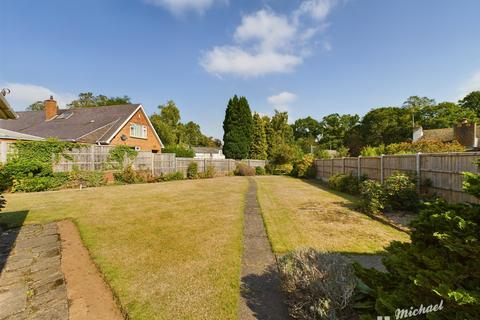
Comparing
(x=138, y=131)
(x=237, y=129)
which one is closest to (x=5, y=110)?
(x=138, y=131)

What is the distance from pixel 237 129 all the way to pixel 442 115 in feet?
134

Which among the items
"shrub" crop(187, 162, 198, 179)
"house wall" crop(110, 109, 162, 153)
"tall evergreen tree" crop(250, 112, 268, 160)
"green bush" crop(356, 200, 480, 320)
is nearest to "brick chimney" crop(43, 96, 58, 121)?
"house wall" crop(110, 109, 162, 153)

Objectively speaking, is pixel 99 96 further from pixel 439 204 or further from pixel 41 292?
pixel 439 204

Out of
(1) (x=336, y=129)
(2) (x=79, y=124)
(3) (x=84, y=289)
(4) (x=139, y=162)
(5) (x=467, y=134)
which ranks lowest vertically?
(3) (x=84, y=289)

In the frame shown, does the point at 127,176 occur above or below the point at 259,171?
above

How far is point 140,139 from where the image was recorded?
23.3 m

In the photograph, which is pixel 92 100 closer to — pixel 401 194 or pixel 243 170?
pixel 243 170

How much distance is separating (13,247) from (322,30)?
42.0ft

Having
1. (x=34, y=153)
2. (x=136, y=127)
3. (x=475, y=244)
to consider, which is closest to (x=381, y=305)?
(x=475, y=244)

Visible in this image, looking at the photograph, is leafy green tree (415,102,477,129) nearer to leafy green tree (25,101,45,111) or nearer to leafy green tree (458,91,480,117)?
leafy green tree (458,91,480,117)

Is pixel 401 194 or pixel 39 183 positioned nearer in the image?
pixel 401 194

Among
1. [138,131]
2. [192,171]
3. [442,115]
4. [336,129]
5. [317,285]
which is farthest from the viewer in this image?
[336,129]

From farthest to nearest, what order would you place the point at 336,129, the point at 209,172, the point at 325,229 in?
1. the point at 336,129
2. the point at 209,172
3. the point at 325,229

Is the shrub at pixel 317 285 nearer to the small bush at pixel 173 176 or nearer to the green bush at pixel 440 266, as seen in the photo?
the green bush at pixel 440 266
